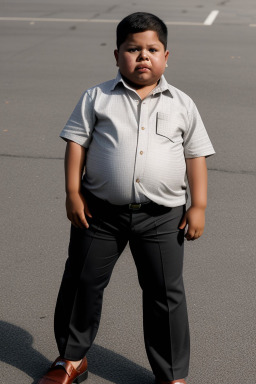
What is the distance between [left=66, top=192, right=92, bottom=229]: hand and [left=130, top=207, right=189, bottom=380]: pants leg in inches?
8.6

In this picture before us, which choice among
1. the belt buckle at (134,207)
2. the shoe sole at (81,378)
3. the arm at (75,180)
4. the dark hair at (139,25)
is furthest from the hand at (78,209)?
the shoe sole at (81,378)

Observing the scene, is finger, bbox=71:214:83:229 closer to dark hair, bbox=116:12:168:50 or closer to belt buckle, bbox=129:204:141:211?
belt buckle, bbox=129:204:141:211

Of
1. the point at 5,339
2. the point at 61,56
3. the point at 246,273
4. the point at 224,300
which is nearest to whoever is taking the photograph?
the point at 5,339

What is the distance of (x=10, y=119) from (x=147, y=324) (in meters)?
5.17

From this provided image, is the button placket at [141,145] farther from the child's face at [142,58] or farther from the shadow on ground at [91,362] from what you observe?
the shadow on ground at [91,362]

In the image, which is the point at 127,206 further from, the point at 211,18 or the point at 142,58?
the point at 211,18

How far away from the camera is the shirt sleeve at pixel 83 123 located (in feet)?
10.4

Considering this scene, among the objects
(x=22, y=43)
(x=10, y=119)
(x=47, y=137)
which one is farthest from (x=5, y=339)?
(x=22, y=43)

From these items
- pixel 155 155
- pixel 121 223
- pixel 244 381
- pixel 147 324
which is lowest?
pixel 244 381

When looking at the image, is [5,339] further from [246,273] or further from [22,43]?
[22,43]

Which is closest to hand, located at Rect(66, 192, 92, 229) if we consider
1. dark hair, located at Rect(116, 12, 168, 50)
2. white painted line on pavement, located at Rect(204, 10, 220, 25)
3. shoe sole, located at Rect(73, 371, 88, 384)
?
dark hair, located at Rect(116, 12, 168, 50)

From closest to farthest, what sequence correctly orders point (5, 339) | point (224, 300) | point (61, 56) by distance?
point (5, 339)
point (224, 300)
point (61, 56)

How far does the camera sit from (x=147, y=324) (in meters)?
3.43

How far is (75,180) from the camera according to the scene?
3.21 metres
